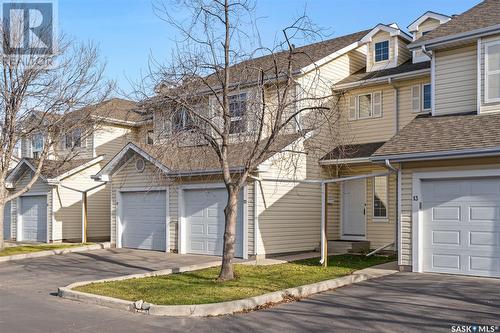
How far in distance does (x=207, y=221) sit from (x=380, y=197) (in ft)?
20.7

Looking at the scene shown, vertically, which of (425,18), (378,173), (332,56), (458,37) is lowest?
(378,173)

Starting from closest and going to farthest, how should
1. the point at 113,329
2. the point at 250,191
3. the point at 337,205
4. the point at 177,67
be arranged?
the point at 113,329, the point at 177,67, the point at 250,191, the point at 337,205

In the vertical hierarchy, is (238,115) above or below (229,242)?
above

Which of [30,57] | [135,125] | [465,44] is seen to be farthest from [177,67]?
[135,125]

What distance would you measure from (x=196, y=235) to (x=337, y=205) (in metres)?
5.55

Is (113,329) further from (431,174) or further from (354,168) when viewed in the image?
(354,168)

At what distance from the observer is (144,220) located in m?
21.1

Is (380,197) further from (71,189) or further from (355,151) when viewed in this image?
(71,189)

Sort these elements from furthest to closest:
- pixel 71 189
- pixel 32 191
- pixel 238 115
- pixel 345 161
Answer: pixel 32 191
pixel 71 189
pixel 345 161
pixel 238 115

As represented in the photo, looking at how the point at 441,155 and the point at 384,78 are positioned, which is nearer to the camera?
the point at 441,155

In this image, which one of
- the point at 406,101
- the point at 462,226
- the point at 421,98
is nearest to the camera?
the point at 462,226

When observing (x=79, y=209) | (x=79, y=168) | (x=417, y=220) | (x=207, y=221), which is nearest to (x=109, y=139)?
(x=79, y=168)

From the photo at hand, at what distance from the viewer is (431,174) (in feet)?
44.0

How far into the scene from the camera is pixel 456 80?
585 inches
